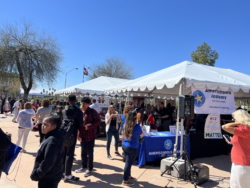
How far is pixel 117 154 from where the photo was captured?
19.2 feet

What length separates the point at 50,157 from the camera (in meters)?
1.99

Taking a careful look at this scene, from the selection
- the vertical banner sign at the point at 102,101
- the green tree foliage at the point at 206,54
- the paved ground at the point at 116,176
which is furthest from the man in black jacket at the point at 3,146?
the green tree foliage at the point at 206,54

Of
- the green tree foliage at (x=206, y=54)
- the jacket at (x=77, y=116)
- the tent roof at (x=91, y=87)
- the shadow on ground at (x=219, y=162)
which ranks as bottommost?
the shadow on ground at (x=219, y=162)

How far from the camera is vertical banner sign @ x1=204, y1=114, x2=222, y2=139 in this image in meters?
4.87

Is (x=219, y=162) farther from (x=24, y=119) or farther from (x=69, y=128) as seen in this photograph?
(x=24, y=119)

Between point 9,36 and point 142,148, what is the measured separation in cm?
2073

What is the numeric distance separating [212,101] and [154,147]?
83.5 inches

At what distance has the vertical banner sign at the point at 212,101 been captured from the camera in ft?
15.8

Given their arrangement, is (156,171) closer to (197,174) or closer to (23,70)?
(197,174)

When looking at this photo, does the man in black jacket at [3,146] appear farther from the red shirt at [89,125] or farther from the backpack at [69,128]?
the red shirt at [89,125]

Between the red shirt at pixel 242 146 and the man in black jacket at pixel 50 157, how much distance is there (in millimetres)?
2509

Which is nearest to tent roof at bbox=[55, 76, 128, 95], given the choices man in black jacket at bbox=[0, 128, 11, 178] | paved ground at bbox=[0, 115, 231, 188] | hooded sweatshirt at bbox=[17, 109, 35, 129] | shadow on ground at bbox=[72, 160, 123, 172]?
hooded sweatshirt at bbox=[17, 109, 35, 129]

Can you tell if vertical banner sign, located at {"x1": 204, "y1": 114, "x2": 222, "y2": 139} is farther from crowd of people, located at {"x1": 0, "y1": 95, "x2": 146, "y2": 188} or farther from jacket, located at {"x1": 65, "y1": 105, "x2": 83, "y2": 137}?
jacket, located at {"x1": 65, "y1": 105, "x2": 83, "y2": 137}

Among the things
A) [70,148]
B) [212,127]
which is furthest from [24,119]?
[212,127]
